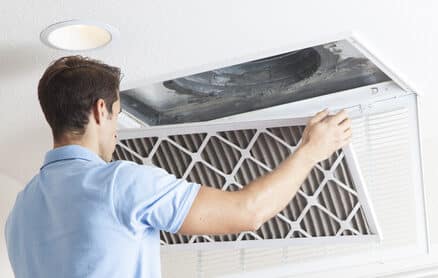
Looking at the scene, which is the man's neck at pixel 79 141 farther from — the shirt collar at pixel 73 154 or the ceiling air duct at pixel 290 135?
the ceiling air duct at pixel 290 135

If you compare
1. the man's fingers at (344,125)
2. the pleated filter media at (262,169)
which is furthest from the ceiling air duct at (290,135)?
the man's fingers at (344,125)

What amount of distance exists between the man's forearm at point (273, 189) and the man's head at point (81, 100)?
0.87 feet

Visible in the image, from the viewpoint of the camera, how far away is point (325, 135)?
137cm

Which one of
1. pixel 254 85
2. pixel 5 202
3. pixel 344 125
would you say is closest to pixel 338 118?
pixel 344 125

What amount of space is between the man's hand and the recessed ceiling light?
1.41 ft

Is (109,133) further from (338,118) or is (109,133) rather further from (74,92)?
(338,118)

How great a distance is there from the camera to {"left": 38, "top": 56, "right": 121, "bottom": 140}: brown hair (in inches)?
50.2

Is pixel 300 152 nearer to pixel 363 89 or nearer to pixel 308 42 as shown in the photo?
pixel 308 42

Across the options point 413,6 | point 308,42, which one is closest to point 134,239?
point 308,42

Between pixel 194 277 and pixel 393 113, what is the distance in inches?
36.2

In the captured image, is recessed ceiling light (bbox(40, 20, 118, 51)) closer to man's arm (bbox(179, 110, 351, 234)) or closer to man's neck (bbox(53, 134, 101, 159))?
man's neck (bbox(53, 134, 101, 159))

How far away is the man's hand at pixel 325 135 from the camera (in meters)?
1.35

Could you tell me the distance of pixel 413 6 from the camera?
1.51m

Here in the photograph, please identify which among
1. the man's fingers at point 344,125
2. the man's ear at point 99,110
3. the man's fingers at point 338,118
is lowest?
the man's fingers at point 344,125
